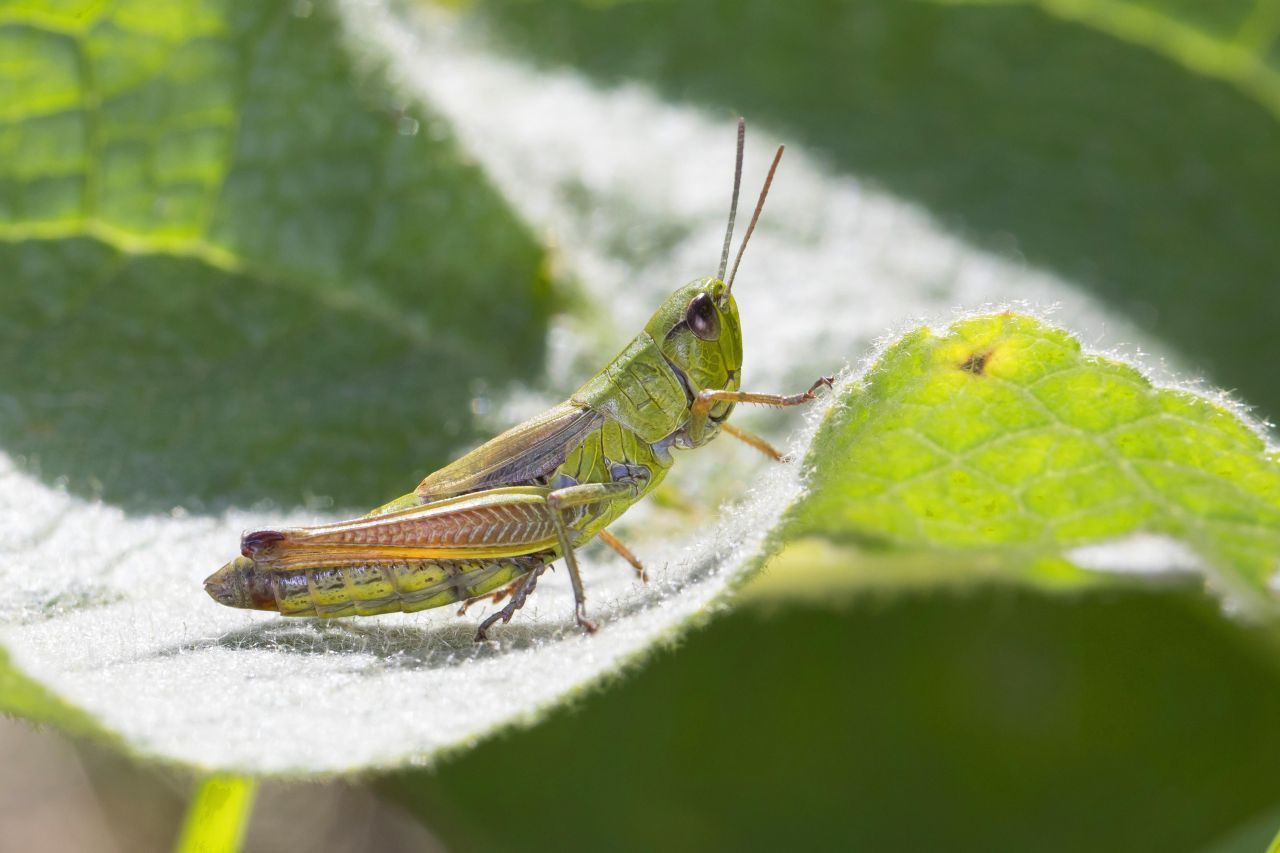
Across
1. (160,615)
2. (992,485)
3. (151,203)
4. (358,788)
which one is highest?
(992,485)

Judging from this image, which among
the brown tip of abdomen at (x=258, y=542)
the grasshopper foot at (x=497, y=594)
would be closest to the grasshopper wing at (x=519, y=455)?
the grasshopper foot at (x=497, y=594)

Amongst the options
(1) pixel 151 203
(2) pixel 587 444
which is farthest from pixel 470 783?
(1) pixel 151 203

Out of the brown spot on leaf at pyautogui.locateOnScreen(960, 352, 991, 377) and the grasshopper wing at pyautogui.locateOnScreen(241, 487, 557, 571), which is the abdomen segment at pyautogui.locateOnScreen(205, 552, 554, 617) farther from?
the brown spot on leaf at pyautogui.locateOnScreen(960, 352, 991, 377)

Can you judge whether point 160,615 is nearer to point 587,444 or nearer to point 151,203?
point 587,444

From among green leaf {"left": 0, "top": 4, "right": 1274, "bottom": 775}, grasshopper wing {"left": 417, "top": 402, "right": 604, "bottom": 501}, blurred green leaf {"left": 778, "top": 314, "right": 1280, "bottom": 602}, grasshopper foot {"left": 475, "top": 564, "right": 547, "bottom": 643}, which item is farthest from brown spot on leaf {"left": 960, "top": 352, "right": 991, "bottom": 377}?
grasshopper wing {"left": 417, "top": 402, "right": 604, "bottom": 501}

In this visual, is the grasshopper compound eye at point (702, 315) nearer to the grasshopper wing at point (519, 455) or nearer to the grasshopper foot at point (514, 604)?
the grasshopper wing at point (519, 455)

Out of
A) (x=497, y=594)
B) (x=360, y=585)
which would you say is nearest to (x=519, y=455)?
(x=497, y=594)
